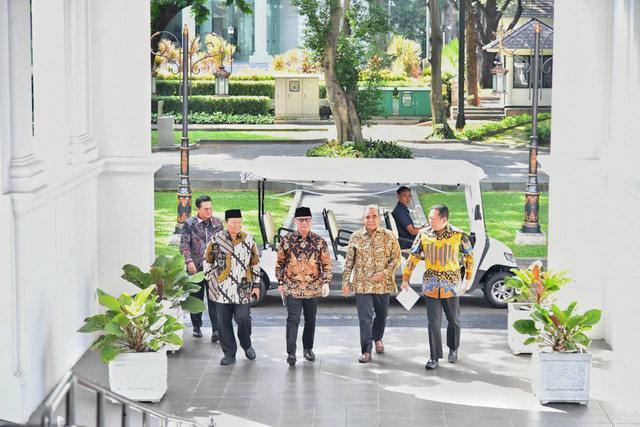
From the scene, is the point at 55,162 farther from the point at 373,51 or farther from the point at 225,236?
the point at 373,51

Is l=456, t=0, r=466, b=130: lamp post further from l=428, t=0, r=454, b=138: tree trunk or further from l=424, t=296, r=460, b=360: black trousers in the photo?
l=424, t=296, r=460, b=360: black trousers

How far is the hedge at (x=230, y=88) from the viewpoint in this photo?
4644cm

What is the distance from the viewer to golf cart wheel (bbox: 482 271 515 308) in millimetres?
14430

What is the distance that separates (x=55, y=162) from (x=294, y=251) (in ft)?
8.37

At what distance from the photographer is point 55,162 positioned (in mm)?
10539

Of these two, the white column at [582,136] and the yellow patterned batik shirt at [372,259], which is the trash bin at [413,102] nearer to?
the white column at [582,136]

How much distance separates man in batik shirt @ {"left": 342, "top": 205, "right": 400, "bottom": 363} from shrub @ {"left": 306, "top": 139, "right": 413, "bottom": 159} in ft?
55.2

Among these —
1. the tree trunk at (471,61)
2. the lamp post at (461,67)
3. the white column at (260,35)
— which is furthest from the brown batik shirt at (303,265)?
the white column at (260,35)

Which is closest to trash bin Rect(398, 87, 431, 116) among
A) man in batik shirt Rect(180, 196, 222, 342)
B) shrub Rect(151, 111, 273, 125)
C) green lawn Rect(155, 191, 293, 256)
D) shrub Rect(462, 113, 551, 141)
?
shrub Rect(462, 113, 551, 141)

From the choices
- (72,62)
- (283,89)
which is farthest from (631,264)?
(283,89)

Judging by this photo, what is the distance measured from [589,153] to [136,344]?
545 centimetres

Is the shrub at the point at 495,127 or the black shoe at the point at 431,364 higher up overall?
the shrub at the point at 495,127

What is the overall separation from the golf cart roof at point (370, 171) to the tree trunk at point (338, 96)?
14.5 metres

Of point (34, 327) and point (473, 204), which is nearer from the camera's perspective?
point (34, 327)
